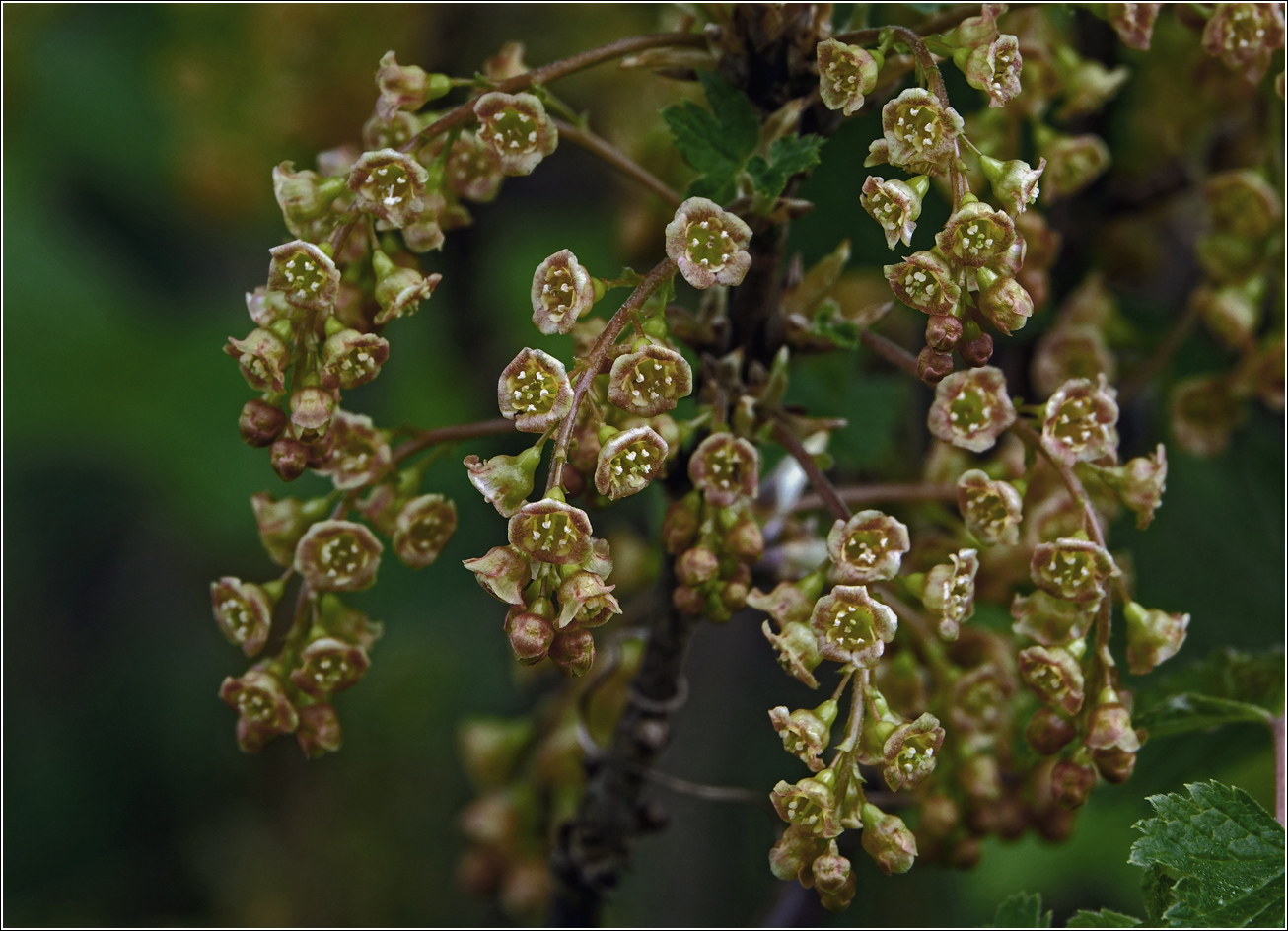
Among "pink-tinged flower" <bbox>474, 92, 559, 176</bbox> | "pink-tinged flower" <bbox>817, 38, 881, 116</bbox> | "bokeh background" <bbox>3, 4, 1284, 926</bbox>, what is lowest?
"bokeh background" <bbox>3, 4, 1284, 926</bbox>

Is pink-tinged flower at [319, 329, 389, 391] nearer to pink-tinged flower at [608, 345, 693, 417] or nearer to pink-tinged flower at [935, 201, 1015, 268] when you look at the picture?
pink-tinged flower at [608, 345, 693, 417]

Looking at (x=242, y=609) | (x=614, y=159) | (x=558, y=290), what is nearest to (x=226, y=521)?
(x=242, y=609)

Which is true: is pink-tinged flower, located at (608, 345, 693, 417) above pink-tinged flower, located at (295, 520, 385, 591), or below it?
above

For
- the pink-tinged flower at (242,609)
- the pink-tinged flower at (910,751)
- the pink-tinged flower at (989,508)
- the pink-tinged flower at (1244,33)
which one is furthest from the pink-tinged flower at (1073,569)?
the pink-tinged flower at (242,609)

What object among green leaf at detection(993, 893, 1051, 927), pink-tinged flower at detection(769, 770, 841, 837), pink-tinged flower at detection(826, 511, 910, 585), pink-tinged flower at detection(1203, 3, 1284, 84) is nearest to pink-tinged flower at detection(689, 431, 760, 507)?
pink-tinged flower at detection(826, 511, 910, 585)

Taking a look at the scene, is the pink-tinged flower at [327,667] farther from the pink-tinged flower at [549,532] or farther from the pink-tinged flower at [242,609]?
the pink-tinged flower at [549,532]

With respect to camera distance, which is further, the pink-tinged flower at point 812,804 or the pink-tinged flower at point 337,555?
the pink-tinged flower at point 337,555
